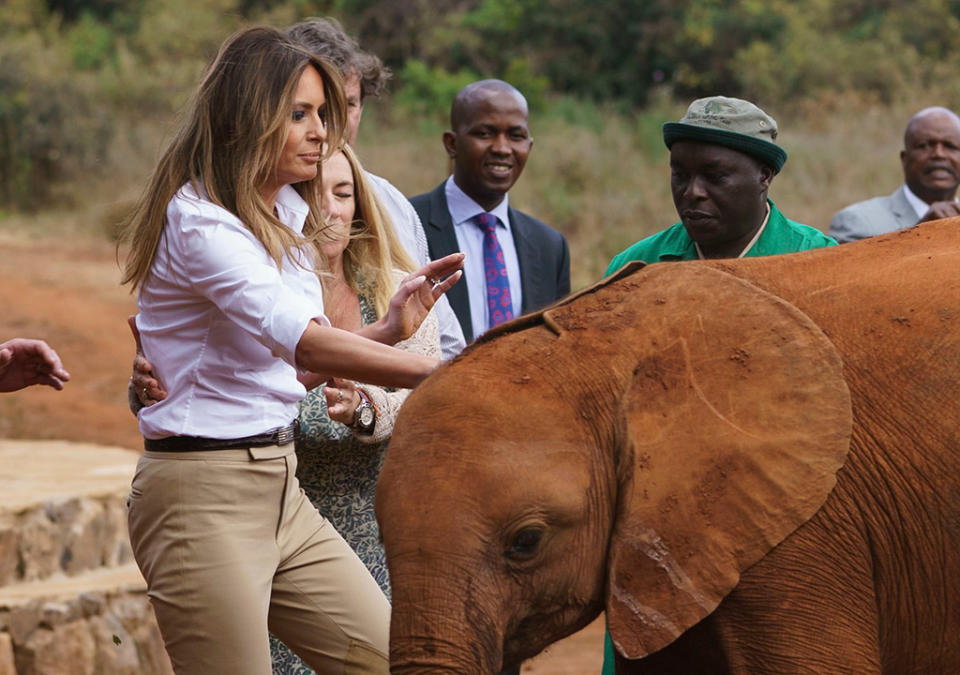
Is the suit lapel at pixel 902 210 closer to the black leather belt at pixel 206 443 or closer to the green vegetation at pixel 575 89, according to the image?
the black leather belt at pixel 206 443

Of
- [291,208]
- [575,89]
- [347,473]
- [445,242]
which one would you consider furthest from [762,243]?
[575,89]

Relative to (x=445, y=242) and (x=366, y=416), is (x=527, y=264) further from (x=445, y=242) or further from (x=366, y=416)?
(x=366, y=416)

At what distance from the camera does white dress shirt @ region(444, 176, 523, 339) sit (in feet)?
20.6

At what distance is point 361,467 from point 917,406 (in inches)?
Result: 85.5

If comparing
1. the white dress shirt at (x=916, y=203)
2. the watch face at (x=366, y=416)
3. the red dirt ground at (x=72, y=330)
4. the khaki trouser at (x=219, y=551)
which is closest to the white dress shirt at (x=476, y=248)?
the watch face at (x=366, y=416)

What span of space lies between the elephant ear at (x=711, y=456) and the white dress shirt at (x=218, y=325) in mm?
956

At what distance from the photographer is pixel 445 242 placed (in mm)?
6359

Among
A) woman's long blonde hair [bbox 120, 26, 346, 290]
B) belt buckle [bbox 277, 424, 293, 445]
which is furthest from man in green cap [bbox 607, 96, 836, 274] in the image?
belt buckle [bbox 277, 424, 293, 445]

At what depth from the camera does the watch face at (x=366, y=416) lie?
14.3ft

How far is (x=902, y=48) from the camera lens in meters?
27.2

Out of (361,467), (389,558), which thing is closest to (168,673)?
(361,467)

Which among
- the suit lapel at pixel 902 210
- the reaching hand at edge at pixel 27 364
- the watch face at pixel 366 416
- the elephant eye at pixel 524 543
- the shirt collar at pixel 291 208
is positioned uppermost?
the shirt collar at pixel 291 208

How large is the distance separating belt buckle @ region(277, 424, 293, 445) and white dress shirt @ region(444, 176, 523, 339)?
2.37 metres

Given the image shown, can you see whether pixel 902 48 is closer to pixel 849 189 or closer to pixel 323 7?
pixel 849 189
